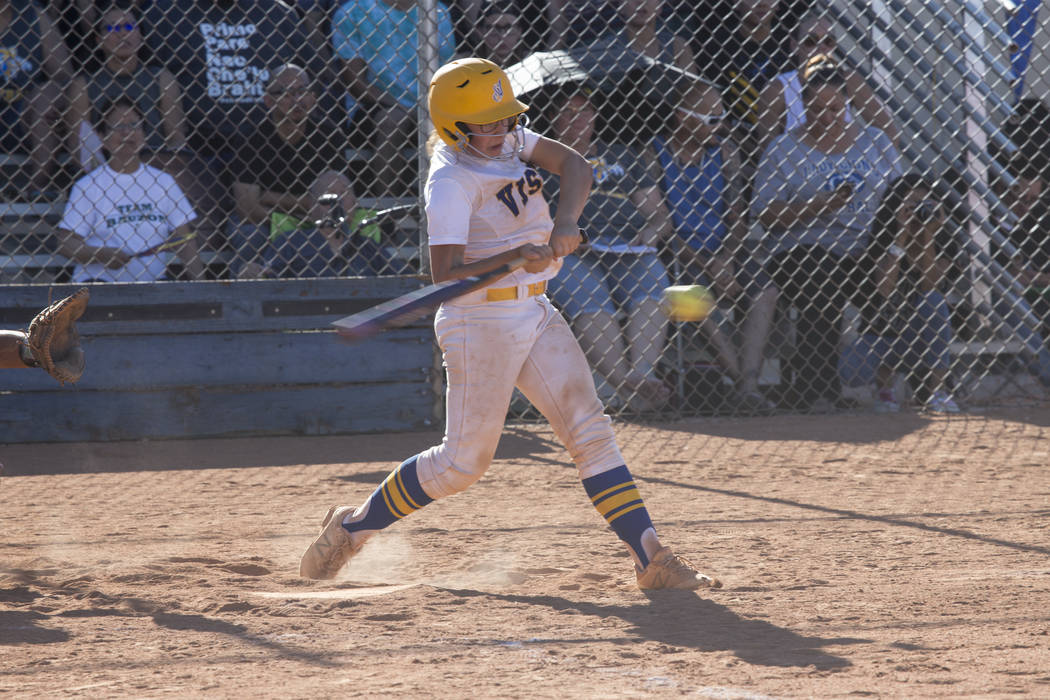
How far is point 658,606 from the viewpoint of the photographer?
10.6ft

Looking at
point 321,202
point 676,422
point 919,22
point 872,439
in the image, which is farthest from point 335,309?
point 919,22

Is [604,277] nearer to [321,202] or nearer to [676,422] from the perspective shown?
[676,422]

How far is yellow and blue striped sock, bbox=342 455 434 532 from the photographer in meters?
3.51

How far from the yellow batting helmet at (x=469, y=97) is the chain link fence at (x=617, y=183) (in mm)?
3304

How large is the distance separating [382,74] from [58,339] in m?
4.23

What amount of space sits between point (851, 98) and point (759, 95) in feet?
1.93

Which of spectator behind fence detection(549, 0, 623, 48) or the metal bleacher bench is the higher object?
spectator behind fence detection(549, 0, 623, 48)

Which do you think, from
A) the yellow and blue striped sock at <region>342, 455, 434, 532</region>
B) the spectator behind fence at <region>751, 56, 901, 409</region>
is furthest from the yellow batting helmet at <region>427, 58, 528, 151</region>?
the spectator behind fence at <region>751, 56, 901, 409</region>

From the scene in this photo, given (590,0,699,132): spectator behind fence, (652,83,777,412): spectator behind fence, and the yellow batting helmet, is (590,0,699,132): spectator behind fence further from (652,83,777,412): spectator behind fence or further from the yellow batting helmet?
the yellow batting helmet

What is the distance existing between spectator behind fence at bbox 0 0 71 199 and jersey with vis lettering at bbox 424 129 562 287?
463 centimetres

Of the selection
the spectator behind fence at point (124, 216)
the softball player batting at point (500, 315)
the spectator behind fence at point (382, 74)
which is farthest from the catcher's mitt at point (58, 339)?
the spectator behind fence at point (382, 74)

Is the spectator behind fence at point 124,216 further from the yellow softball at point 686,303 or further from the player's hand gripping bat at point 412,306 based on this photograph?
the player's hand gripping bat at point 412,306

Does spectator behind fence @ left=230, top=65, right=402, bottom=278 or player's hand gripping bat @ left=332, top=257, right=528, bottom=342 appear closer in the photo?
player's hand gripping bat @ left=332, top=257, right=528, bottom=342

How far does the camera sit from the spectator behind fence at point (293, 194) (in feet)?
21.8
